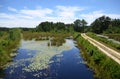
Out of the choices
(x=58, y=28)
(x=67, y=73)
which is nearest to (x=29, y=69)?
(x=67, y=73)

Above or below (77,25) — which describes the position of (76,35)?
below

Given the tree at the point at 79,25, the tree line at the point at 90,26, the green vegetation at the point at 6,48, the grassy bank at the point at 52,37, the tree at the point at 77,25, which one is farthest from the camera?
the tree at the point at 77,25

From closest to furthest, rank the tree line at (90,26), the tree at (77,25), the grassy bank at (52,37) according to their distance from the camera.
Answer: the grassy bank at (52,37) < the tree line at (90,26) < the tree at (77,25)

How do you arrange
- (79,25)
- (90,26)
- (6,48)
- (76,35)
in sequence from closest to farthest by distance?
(6,48) < (76,35) < (90,26) < (79,25)

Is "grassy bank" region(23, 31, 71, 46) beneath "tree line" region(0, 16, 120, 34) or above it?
beneath

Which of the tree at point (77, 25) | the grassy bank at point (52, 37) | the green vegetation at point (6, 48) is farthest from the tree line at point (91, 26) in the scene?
the green vegetation at point (6, 48)

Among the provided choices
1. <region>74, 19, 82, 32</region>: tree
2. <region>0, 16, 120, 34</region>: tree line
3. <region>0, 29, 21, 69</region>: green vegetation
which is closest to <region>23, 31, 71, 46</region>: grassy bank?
<region>0, 29, 21, 69</region>: green vegetation

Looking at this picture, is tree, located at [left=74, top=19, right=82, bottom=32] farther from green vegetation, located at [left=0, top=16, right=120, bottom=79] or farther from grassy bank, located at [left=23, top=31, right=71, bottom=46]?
grassy bank, located at [left=23, top=31, right=71, bottom=46]

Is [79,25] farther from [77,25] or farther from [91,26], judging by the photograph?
[91,26]

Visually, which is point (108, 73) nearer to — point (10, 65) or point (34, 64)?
point (34, 64)

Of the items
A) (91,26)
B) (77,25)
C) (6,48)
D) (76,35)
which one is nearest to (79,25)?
(77,25)

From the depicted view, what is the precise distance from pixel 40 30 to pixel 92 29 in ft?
124

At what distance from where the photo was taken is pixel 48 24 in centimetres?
13512

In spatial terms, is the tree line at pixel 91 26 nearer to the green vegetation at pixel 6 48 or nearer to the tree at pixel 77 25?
the tree at pixel 77 25
